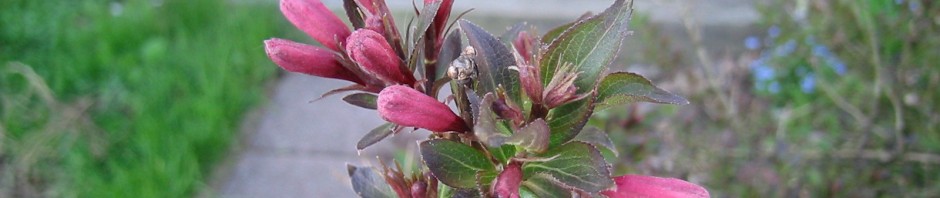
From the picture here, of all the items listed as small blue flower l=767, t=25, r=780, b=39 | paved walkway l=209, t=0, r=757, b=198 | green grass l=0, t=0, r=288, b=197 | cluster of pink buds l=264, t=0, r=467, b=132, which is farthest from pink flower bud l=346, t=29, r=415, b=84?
small blue flower l=767, t=25, r=780, b=39

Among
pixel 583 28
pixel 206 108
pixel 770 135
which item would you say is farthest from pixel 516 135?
pixel 206 108

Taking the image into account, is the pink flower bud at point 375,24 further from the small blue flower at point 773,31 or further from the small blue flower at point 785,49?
the small blue flower at point 773,31

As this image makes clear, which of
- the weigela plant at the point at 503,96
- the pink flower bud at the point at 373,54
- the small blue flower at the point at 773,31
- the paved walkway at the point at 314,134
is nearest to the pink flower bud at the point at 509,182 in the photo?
the weigela plant at the point at 503,96

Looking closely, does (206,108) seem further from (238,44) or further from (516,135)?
(516,135)

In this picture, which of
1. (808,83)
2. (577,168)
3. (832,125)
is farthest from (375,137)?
(808,83)

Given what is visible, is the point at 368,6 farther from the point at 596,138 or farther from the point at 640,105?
the point at 640,105

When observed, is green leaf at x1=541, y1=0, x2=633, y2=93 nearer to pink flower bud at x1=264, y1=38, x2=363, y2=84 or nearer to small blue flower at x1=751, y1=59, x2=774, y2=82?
pink flower bud at x1=264, y1=38, x2=363, y2=84
